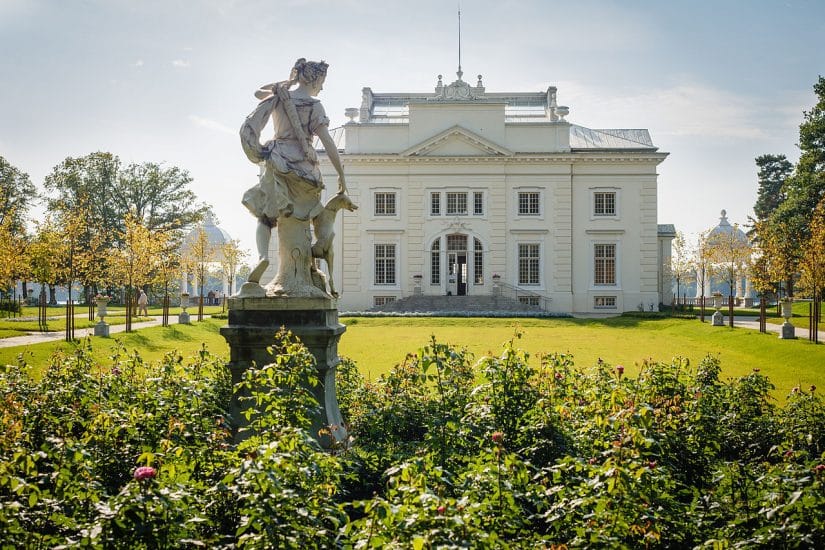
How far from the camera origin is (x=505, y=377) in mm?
6188

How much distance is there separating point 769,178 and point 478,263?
119ft

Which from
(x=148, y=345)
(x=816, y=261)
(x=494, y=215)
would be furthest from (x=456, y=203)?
(x=148, y=345)

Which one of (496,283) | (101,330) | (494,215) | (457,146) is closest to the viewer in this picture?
(101,330)

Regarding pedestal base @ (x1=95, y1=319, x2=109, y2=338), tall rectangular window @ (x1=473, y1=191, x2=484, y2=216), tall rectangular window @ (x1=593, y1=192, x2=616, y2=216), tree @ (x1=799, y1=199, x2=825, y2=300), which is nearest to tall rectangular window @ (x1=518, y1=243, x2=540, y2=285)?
tall rectangular window @ (x1=473, y1=191, x2=484, y2=216)

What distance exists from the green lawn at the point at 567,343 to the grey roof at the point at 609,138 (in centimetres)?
1693

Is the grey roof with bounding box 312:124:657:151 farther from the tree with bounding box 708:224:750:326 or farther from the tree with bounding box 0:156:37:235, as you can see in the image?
the tree with bounding box 0:156:37:235

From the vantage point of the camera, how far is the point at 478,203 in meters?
41.6

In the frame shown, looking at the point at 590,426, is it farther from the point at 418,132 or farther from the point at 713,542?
the point at 418,132

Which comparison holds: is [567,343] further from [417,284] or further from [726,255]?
[726,255]

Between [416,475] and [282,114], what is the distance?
506 cm

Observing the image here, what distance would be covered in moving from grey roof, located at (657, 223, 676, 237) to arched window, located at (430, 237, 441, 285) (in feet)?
58.4

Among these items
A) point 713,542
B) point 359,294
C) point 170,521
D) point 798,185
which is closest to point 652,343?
point 713,542

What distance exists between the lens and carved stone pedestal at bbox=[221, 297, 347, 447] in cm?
682

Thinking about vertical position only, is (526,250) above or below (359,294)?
above
